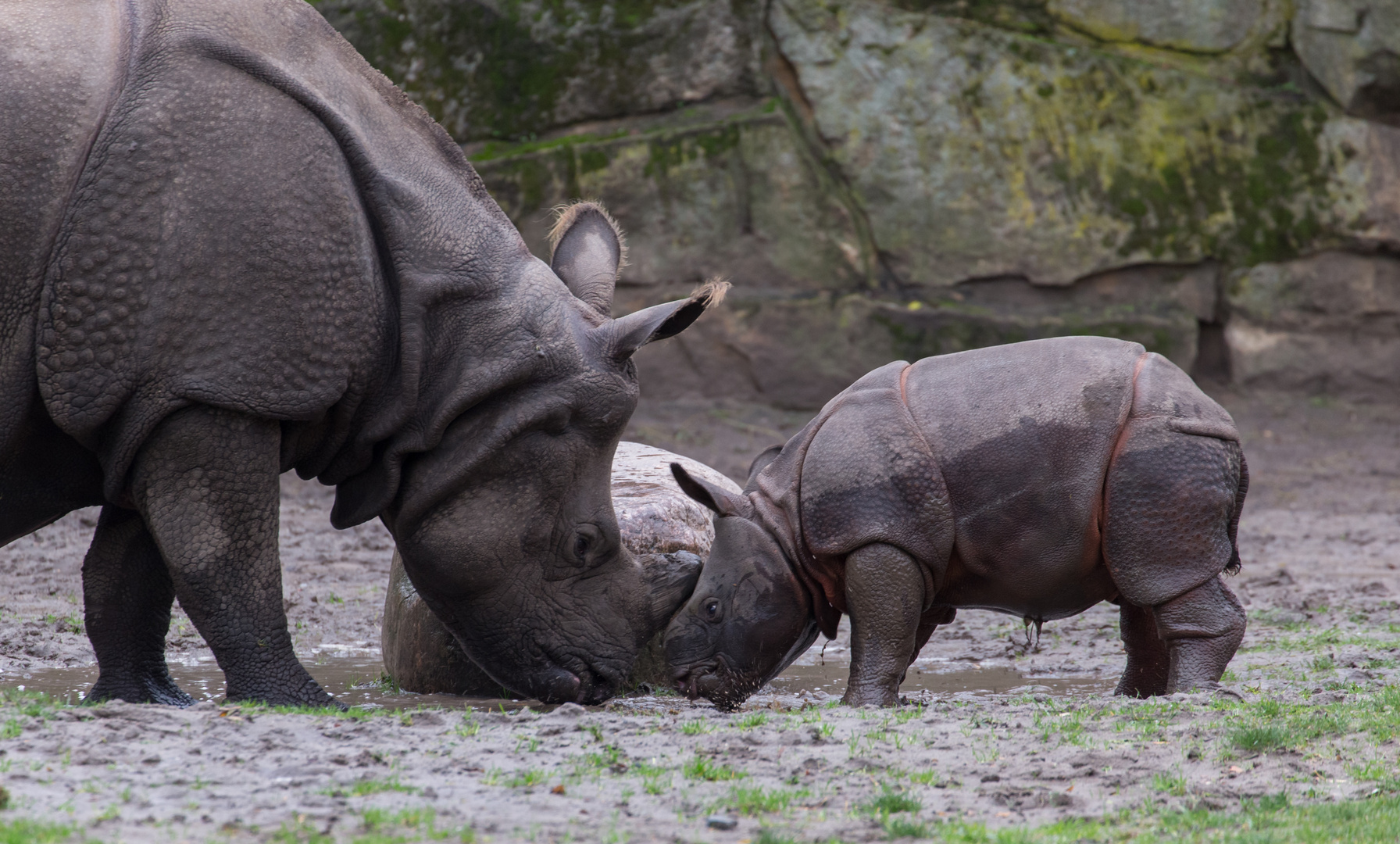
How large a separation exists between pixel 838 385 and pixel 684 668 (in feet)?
21.1

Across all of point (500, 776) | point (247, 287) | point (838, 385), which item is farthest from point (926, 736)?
point (838, 385)

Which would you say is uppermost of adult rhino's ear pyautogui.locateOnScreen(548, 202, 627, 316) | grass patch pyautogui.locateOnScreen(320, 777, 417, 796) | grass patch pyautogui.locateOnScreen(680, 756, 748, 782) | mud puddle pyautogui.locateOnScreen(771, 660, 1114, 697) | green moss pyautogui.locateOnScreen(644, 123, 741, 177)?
green moss pyautogui.locateOnScreen(644, 123, 741, 177)

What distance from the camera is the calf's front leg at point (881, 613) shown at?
5324 millimetres

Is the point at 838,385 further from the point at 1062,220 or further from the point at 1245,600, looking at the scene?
the point at 1245,600

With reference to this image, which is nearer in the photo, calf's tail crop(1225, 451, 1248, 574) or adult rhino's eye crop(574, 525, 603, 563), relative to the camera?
adult rhino's eye crop(574, 525, 603, 563)

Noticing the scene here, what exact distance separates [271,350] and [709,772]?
5.64 ft

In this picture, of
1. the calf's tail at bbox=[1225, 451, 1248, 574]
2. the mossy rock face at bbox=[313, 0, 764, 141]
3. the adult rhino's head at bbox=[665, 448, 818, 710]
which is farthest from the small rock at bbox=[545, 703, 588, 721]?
the mossy rock face at bbox=[313, 0, 764, 141]

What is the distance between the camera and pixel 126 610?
5.23m

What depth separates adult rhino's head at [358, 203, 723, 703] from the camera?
4.82 meters

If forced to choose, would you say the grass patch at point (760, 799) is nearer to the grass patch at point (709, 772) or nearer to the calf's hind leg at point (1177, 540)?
the grass patch at point (709, 772)

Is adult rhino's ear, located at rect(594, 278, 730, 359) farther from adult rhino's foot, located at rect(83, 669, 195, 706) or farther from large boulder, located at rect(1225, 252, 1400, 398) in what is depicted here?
large boulder, located at rect(1225, 252, 1400, 398)

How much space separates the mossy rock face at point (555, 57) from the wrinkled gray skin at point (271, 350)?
6.31 m

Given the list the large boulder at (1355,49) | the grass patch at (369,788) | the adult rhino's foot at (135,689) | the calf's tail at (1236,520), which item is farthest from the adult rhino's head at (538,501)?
the large boulder at (1355,49)

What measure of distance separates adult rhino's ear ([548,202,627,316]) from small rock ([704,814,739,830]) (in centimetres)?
229
